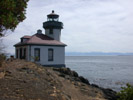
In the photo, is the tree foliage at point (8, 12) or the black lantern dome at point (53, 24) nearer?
the tree foliage at point (8, 12)

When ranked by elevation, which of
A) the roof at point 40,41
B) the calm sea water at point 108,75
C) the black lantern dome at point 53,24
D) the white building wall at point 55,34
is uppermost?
the black lantern dome at point 53,24

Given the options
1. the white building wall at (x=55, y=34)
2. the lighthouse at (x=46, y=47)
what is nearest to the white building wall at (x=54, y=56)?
the lighthouse at (x=46, y=47)

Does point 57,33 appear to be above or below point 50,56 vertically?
above

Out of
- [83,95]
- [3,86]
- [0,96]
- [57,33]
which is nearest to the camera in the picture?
[0,96]

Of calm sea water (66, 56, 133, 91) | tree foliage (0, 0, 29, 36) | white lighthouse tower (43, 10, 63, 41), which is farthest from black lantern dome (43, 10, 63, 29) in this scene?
tree foliage (0, 0, 29, 36)

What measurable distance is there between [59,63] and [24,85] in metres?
16.9

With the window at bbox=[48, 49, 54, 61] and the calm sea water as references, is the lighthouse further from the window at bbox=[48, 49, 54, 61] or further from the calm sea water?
the calm sea water

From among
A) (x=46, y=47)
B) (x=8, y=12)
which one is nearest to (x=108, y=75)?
(x=46, y=47)

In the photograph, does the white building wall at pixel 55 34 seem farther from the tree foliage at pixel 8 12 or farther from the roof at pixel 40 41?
the tree foliage at pixel 8 12

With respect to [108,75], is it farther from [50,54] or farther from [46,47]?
[46,47]

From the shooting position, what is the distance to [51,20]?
97.9 feet

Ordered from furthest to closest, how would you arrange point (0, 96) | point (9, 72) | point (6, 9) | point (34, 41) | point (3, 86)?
point (34, 41)
point (9, 72)
point (6, 9)
point (3, 86)
point (0, 96)

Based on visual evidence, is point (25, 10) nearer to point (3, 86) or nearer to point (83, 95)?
point (3, 86)

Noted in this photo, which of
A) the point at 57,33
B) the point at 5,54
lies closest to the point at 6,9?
the point at 5,54
